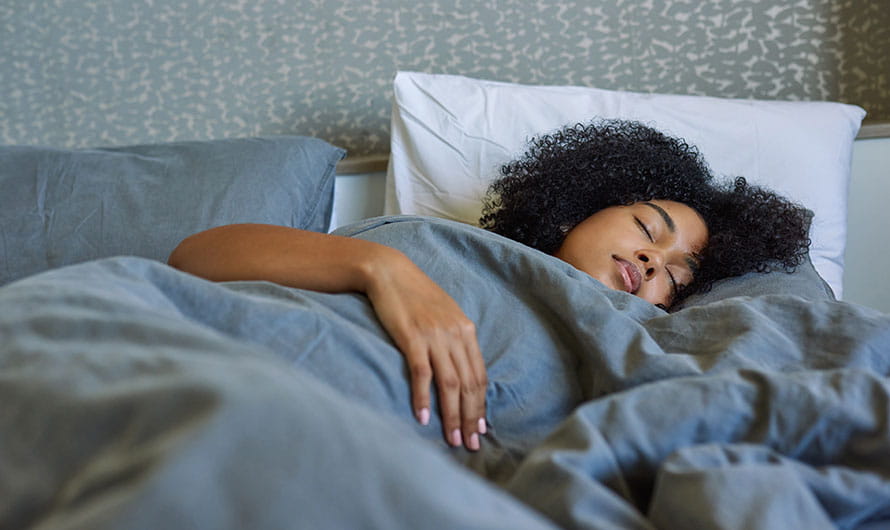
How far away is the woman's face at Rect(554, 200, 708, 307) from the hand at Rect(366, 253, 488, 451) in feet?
1.28

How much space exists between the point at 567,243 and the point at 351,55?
795 mm

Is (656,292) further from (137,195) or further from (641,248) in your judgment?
(137,195)

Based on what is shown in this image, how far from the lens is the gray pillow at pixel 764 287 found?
1205mm

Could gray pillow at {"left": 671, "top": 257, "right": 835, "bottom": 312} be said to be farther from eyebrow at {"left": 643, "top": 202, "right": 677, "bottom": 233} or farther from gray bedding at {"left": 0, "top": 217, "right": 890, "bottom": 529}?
gray bedding at {"left": 0, "top": 217, "right": 890, "bottom": 529}

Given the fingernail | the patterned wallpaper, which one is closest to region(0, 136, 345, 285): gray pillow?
the patterned wallpaper

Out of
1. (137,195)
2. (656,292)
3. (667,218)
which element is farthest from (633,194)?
(137,195)

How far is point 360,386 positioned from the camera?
28.5 inches

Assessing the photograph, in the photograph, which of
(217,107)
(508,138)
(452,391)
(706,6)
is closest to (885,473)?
(452,391)

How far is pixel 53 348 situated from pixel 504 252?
56cm

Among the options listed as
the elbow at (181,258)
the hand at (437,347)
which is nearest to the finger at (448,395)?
the hand at (437,347)

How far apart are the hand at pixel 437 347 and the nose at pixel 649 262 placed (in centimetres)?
42

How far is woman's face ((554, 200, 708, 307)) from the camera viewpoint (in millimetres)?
1173

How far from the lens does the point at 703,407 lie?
0.59m

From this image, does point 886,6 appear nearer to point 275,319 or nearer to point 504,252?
point 504,252
